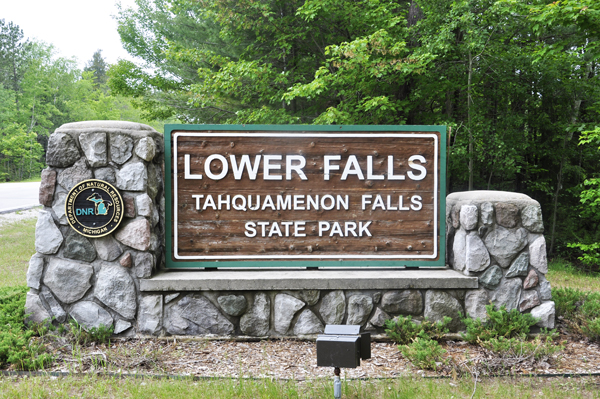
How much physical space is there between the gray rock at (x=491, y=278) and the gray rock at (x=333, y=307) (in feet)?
4.17

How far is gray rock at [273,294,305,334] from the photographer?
13.2 ft

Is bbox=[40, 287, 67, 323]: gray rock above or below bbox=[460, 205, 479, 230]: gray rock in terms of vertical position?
below

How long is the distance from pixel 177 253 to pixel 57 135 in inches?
57.2

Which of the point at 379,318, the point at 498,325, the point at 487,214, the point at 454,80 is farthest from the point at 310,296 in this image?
the point at 454,80

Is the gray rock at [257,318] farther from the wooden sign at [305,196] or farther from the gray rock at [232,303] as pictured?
the wooden sign at [305,196]

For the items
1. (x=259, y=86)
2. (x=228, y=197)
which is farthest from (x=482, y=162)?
(x=228, y=197)

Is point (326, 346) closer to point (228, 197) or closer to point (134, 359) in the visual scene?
point (134, 359)

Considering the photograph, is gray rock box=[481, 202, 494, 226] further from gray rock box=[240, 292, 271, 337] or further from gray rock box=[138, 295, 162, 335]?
gray rock box=[138, 295, 162, 335]

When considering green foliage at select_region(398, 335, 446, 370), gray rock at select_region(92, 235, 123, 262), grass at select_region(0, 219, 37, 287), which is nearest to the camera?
green foliage at select_region(398, 335, 446, 370)

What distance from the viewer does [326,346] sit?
8.16ft

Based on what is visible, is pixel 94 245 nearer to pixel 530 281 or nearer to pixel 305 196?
pixel 305 196

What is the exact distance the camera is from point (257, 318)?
4.01 meters

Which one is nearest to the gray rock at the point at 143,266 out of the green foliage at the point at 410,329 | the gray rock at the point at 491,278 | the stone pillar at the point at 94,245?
the stone pillar at the point at 94,245

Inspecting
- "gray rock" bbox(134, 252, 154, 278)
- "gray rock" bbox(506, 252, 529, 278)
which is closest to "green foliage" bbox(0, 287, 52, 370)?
"gray rock" bbox(134, 252, 154, 278)
